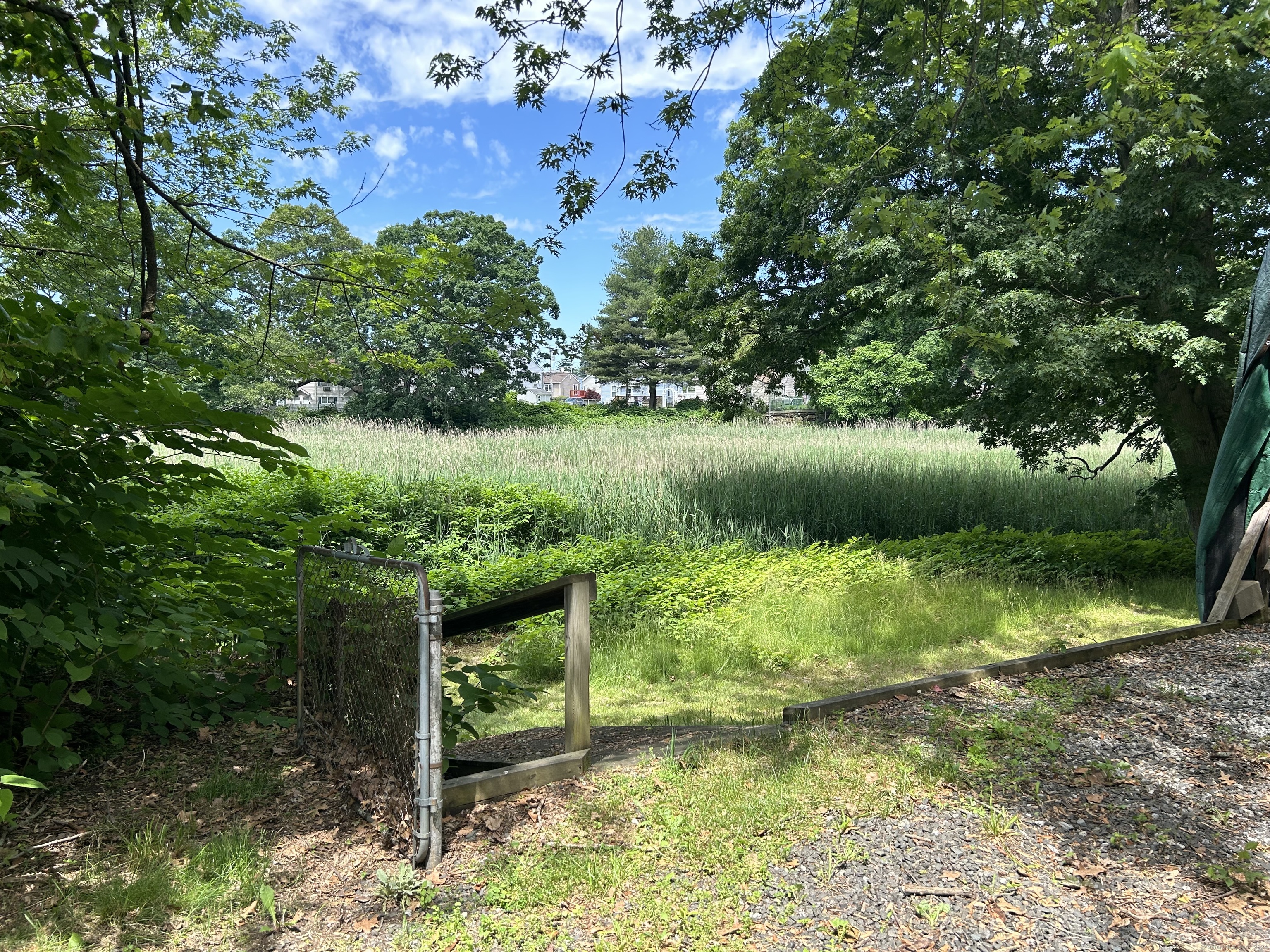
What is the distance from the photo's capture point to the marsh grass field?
5.71 meters

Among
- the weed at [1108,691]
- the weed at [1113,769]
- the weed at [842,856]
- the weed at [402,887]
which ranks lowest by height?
the weed at [402,887]

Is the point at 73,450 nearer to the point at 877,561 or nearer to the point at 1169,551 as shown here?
the point at 877,561

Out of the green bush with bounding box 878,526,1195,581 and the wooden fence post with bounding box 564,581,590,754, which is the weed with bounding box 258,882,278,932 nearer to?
the wooden fence post with bounding box 564,581,590,754

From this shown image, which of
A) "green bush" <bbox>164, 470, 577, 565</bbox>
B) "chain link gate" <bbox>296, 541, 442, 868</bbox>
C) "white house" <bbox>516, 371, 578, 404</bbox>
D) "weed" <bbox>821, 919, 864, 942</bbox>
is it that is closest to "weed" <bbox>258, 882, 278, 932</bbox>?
"chain link gate" <bbox>296, 541, 442, 868</bbox>

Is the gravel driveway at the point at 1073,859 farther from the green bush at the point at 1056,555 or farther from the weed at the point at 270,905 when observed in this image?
the green bush at the point at 1056,555

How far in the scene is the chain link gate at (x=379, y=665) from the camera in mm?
2443

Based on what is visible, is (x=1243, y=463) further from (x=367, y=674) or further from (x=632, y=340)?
(x=632, y=340)

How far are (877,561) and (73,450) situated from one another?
8148 mm

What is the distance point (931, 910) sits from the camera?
85.3 inches

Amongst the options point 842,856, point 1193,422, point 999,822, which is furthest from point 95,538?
point 1193,422

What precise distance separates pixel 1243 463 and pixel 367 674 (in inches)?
221

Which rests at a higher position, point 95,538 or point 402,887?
point 95,538

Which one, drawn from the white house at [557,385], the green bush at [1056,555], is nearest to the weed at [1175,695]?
the green bush at [1056,555]

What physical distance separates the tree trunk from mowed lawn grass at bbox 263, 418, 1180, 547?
1.02 metres
